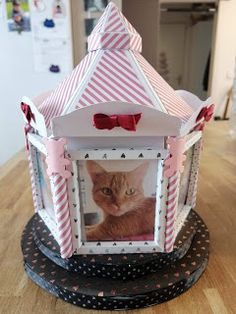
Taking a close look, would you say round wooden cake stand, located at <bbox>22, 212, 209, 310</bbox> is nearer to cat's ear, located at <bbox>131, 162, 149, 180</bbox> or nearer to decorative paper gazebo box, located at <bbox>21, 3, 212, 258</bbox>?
decorative paper gazebo box, located at <bbox>21, 3, 212, 258</bbox>

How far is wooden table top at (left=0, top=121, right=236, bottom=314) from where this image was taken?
24.8 inches

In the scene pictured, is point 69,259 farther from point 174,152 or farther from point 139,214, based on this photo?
point 174,152

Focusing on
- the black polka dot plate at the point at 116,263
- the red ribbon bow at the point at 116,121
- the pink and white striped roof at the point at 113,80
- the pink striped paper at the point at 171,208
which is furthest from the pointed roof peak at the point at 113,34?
the black polka dot plate at the point at 116,263

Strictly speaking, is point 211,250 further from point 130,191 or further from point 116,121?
point 116,121

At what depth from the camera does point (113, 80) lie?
60 cm

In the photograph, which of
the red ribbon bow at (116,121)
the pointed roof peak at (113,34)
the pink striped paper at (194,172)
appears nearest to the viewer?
the red ribbon bow at (116,121)

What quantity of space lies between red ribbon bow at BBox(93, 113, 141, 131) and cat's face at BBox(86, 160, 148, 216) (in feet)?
0.30


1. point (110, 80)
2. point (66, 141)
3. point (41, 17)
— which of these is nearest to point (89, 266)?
point (66, 141)

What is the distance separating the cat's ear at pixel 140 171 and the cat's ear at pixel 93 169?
0.06 metres

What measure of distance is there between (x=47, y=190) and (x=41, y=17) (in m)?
1.56

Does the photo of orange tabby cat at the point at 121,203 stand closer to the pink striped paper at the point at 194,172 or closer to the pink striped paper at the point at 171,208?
the pink striped paper at the point at 171,208

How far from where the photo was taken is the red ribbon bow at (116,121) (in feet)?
1.74

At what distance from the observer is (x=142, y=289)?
637 mm

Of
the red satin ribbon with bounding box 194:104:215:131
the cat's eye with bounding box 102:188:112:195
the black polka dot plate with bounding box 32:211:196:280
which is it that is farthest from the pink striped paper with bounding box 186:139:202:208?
the cat's eye with bounding box 102:188:112:195
